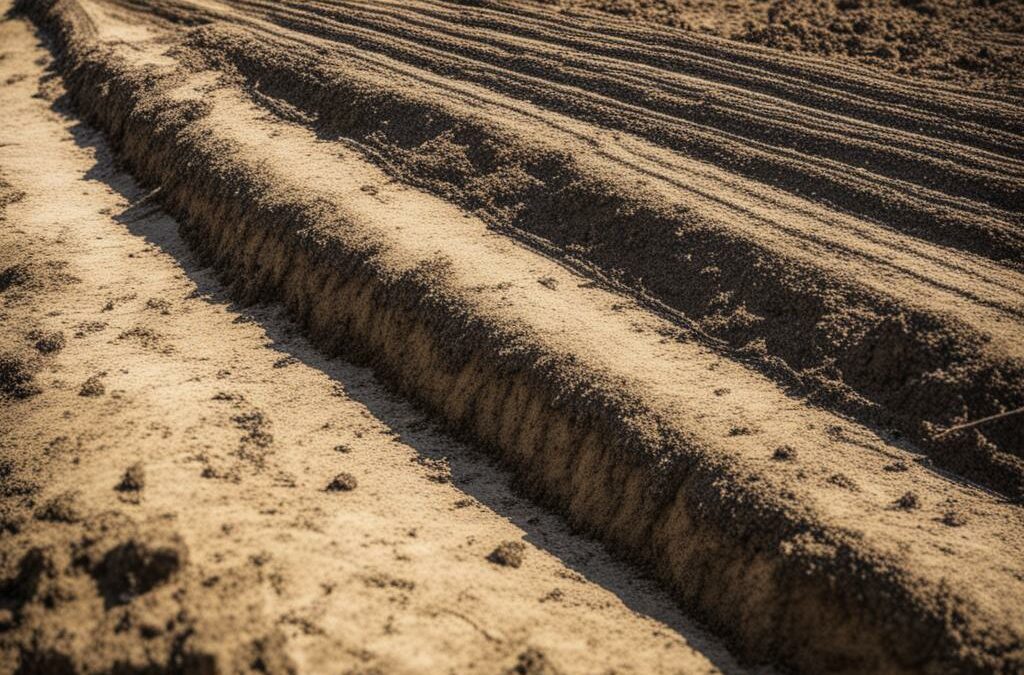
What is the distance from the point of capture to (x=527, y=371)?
8.29m

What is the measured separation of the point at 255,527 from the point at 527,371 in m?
2.96

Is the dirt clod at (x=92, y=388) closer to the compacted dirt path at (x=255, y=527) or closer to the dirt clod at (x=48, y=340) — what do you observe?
the compacted dirt path at (x=255, y=527)

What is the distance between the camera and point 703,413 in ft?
25.0

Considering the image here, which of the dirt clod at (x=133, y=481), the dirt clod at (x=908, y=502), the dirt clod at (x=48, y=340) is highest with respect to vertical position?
the dirt clod at (x=908, y=502)

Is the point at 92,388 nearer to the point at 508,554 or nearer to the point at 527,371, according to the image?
the point at 527,371

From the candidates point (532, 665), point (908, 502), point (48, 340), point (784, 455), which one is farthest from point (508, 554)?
point (48, 340)

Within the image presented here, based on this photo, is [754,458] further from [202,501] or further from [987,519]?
[202,501]

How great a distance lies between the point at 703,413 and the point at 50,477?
20.2 feet

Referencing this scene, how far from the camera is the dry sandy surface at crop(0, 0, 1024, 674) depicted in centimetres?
638

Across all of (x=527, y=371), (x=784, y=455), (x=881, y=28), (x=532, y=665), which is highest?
(x=881, y=28)

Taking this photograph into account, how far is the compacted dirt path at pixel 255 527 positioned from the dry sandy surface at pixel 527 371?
35 mm

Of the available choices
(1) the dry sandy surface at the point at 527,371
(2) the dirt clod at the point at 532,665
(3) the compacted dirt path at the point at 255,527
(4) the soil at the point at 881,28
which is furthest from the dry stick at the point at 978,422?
(4) the soil at the point at 881,28

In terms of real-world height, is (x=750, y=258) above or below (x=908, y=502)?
above

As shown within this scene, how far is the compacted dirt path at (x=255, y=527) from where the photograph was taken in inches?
246
